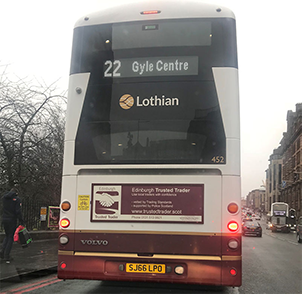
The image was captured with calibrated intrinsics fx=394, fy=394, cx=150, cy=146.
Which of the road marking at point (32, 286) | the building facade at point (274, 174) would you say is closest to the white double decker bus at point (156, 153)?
the road marking at point (32, 286)

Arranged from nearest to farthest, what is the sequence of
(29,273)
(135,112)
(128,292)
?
(135,112) → (128,292) → (29,273)

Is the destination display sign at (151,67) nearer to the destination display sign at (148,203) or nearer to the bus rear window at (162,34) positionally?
the bus rear window at (162,34)

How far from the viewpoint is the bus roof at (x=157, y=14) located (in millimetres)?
6172

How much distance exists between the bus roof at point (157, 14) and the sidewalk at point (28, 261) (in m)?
5.05

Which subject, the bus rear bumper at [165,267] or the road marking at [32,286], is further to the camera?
the road marking at [32,286]

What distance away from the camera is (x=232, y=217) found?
5566mm

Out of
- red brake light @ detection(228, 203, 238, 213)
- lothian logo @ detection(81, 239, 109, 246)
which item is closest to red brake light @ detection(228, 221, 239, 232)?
red brake light @ detection(228, 203, 238, 213)

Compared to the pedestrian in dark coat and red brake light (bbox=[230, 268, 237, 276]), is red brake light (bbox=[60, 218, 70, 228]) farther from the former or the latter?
the pedestrian in dark coat

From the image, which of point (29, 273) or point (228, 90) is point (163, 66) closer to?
point (228, 90)

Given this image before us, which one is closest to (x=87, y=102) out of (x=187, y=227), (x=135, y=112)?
(x=135, y=112)

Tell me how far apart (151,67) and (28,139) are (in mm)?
8495

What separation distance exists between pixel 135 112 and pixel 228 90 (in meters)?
1.43

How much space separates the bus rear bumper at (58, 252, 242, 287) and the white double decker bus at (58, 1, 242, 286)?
14 millimetres

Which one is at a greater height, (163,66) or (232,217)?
(163,66)
